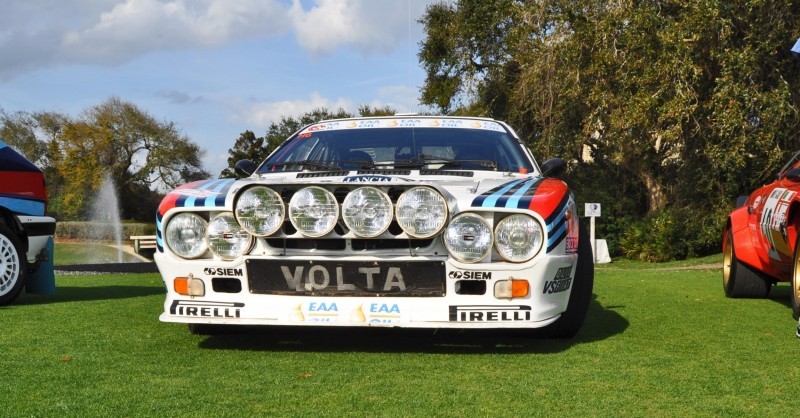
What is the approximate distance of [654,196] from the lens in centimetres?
2628

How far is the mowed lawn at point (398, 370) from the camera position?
11.7ft

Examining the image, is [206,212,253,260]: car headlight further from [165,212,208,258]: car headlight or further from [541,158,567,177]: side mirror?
[541,158,567,177]: side mirror

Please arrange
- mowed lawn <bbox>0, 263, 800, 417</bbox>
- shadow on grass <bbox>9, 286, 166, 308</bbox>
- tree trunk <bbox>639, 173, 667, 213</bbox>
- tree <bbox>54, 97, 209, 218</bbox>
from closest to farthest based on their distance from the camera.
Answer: mowed lawn <bbox>0, 263, 800, 417</bbox>
shadow on grass <bbox>9, 286, 166, 308</bbox>
tree trunk <bbox>639, 173, 667, 213</bbox>
tree <bbox>54, 97, 209, 218</bbox>

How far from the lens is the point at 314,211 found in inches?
183

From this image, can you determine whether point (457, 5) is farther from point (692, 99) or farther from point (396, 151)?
point (396, 151)

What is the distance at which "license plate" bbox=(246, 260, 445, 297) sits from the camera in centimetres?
463

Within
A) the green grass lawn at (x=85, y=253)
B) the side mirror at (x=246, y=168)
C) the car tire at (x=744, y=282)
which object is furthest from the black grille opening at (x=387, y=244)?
the green grass lawn at (x=85, y=253)

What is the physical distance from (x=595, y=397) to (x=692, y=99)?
15458 millimetres

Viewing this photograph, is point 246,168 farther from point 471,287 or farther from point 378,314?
point 471,287

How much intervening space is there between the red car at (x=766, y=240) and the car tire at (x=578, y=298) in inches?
65.8

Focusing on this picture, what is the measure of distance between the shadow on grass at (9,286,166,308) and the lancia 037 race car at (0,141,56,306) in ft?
0.62

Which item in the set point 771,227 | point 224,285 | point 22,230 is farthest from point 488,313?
point 22,230

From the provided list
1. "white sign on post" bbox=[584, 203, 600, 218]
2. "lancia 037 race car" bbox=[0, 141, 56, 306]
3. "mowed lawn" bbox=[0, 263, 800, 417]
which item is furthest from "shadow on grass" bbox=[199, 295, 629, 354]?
"white sign on post" bbox=[584, 203, 600, 218]

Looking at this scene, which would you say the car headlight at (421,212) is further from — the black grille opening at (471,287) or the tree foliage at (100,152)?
the tree foliage at (100,152)
